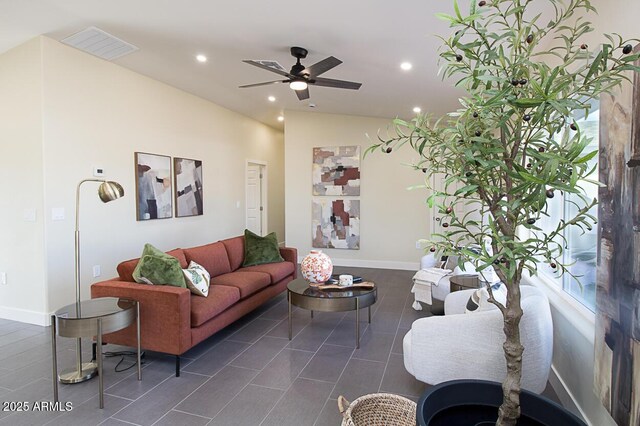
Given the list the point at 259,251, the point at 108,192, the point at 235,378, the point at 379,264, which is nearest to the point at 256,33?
the point at 108,192

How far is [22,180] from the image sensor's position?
4.04 meters

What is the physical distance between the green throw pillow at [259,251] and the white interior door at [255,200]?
11.1 ft

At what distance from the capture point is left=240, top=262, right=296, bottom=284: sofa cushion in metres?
4.53

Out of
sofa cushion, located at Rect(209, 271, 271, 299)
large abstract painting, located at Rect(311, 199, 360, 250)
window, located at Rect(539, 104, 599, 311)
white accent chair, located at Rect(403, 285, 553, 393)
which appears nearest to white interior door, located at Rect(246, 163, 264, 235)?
large abstract painting, located at Rect(311, 199, 360, 250)

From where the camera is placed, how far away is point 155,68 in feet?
16.2

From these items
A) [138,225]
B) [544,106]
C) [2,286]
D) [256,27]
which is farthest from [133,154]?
[544,106]

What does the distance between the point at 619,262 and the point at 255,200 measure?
24.4 ft

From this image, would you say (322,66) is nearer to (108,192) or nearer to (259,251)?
(108,192)

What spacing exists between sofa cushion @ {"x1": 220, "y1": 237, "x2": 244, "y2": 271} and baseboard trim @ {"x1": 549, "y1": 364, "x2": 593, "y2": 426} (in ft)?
11.4

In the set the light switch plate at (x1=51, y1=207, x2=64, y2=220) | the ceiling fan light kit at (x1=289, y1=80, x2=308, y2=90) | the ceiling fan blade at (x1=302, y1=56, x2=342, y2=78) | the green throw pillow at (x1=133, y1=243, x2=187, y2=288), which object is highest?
the ceiling fan blade at (x1=302, y1=56, x2=342, y2=78)

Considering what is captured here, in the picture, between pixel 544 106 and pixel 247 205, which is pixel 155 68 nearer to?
pixel 247 205

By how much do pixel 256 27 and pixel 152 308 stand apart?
104 inches

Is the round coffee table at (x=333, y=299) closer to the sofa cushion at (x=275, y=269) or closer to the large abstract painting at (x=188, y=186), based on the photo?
the sofa cushion at (x=275, y=269)

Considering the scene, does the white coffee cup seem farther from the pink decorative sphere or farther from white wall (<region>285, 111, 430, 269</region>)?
white wall (<region>285, 111, 430, 269</region>)
